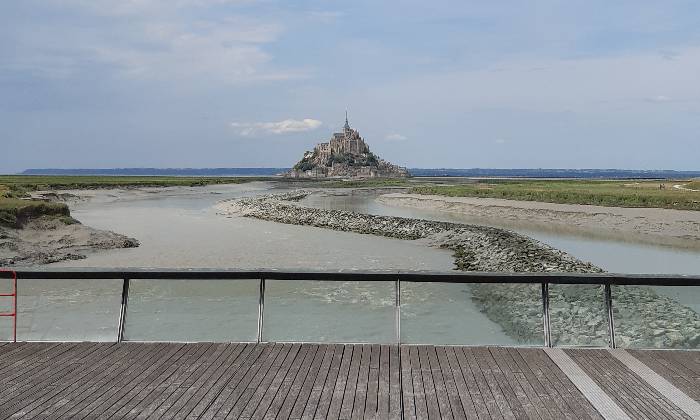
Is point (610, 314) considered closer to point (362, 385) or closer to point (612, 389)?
point (612, 389)

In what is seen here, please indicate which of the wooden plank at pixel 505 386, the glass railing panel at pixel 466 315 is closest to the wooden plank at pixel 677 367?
the glass railing panel at pixel 466 315

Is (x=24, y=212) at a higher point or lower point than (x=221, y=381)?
higher

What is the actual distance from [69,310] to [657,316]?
8531mm

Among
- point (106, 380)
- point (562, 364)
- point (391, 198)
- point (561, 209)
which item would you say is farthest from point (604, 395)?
point (391, 198)

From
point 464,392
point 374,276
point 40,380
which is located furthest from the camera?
point 374,276

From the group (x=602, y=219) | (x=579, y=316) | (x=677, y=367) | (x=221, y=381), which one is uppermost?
(x=579, y=316)

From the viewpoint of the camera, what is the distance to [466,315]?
8.59m

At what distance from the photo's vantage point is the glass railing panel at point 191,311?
340 inches

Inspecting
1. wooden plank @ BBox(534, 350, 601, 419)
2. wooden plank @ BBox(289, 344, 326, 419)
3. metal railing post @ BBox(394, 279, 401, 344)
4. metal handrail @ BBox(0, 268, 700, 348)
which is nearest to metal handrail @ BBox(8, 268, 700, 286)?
metal handrail @ BBox(0, 268, 700, 348)

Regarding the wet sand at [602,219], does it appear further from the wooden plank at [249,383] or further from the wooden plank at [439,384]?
the wooden plank at [249,383]

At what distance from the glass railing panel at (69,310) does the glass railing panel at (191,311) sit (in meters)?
0.30

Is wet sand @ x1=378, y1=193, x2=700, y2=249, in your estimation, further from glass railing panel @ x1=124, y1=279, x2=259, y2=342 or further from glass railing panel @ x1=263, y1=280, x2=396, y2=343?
glass railing panel @ x1=124, y1=279, x2=259, y2=342

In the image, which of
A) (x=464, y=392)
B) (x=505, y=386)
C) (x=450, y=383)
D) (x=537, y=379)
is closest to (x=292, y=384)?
(x=450, y=383)

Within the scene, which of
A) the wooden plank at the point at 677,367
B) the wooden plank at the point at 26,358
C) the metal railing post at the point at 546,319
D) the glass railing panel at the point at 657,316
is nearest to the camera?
the wooden plank at the point at 677,367
